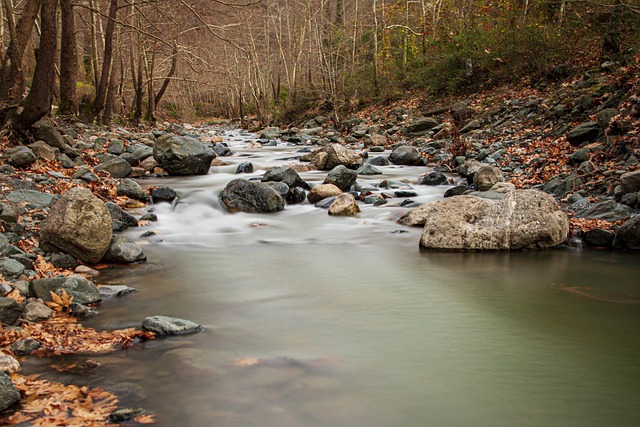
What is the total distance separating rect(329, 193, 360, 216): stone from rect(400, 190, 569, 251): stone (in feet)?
8.70

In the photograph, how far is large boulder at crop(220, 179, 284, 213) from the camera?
10336 millimetres

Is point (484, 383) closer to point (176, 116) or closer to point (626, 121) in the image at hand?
point (626, 121)

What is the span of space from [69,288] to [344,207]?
18.4 feet

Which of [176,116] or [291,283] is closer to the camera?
[291,283]

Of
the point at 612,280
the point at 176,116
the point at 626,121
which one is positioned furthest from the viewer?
the point at 176,116

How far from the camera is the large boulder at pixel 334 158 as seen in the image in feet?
48.7

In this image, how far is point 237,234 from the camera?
9.05 meters

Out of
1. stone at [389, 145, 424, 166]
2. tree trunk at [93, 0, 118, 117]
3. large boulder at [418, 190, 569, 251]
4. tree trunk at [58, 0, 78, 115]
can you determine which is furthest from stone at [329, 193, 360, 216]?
tree trunk at [93, 0, 118, 117]

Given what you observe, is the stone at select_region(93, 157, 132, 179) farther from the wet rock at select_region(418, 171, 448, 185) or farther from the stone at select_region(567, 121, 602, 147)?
the stone at select_region(567, 121, 602, 147)

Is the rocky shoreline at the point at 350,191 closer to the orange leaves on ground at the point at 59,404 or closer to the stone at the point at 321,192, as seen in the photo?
the stone at the point at 321,192

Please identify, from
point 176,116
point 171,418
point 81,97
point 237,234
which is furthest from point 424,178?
point 176,116

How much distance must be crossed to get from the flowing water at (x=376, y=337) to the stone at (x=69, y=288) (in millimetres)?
204

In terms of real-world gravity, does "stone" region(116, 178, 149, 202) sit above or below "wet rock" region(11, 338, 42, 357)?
above

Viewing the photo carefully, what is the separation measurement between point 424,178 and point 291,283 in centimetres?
681
